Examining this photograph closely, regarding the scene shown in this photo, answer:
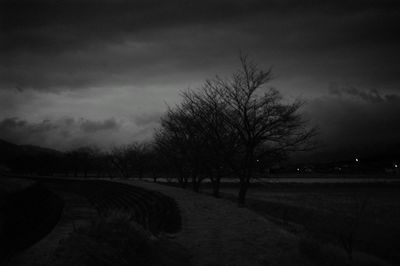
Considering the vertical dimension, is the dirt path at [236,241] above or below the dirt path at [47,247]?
above

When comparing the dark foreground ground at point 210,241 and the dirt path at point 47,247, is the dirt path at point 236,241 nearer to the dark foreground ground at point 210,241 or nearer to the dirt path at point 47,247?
the dark foreground ground at point 210,241

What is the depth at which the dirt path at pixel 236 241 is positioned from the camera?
10.5 meters

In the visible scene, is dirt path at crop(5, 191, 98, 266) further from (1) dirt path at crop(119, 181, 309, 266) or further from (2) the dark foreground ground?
(1) dirt path at crop(119, 181, 309, 266)

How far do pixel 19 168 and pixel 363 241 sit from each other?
434 ft

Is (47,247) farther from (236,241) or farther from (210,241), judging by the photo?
(236,241)

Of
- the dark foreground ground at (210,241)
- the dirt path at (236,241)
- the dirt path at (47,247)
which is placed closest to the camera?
the dark foreground ground at (210,241)

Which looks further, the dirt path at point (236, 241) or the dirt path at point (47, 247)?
the dirt path at point (47, 247)

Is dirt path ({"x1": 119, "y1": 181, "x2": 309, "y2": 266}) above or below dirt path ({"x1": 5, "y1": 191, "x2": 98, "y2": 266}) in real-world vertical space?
above

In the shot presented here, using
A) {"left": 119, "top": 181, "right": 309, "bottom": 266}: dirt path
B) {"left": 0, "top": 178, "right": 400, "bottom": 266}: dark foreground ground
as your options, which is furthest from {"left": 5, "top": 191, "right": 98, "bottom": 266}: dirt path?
{"left": 119, "top": 181, "right": 309, "bottom": 266}: dirt path

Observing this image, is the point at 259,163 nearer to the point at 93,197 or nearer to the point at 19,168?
the point at 93,197

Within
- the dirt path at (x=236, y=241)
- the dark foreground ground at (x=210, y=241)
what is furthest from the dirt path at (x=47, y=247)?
the dirt path at (x=236, y=241)

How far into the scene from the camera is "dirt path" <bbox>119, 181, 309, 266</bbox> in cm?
1051

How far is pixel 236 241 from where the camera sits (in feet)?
40.9

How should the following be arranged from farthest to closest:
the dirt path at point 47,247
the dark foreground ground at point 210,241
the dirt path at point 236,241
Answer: the dirt path at point 47,247, the dirt path at point 236,241, the dark foreground ground at point 210,241
